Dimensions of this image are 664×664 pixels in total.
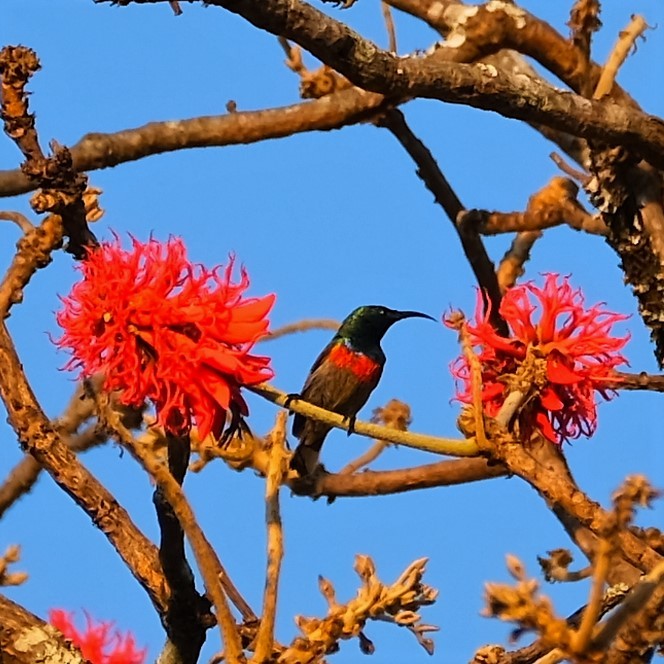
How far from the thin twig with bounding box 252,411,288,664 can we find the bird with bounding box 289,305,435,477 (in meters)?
2.47

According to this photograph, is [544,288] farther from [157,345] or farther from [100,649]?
[100,649]

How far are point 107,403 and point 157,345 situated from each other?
132 mm

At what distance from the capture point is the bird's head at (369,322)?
4.53m

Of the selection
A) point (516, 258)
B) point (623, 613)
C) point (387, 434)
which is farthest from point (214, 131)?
point (623, 613)

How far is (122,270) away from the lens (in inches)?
91.4

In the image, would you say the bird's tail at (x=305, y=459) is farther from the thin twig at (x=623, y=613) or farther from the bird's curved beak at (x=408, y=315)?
the thin twig at (x=623, y=613)

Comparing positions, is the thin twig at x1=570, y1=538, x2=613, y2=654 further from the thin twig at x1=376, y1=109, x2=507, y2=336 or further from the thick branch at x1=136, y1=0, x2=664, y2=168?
the thin twig at x1=376, y1=109, x2=507, y2=336

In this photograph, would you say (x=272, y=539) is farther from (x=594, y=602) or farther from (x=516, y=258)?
(x=516, y=258)

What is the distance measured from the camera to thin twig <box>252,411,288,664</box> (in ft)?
6.16

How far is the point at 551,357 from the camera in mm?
2578

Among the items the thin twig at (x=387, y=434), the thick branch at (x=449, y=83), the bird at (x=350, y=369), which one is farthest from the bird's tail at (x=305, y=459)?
the thin twig at (x=387, y=434)

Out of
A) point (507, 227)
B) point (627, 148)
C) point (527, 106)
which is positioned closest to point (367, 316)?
point (507, 227)

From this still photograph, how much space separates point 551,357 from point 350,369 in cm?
212

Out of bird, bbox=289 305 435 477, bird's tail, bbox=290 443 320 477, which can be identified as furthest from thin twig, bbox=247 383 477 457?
bird, bbox=289 305 435 477
